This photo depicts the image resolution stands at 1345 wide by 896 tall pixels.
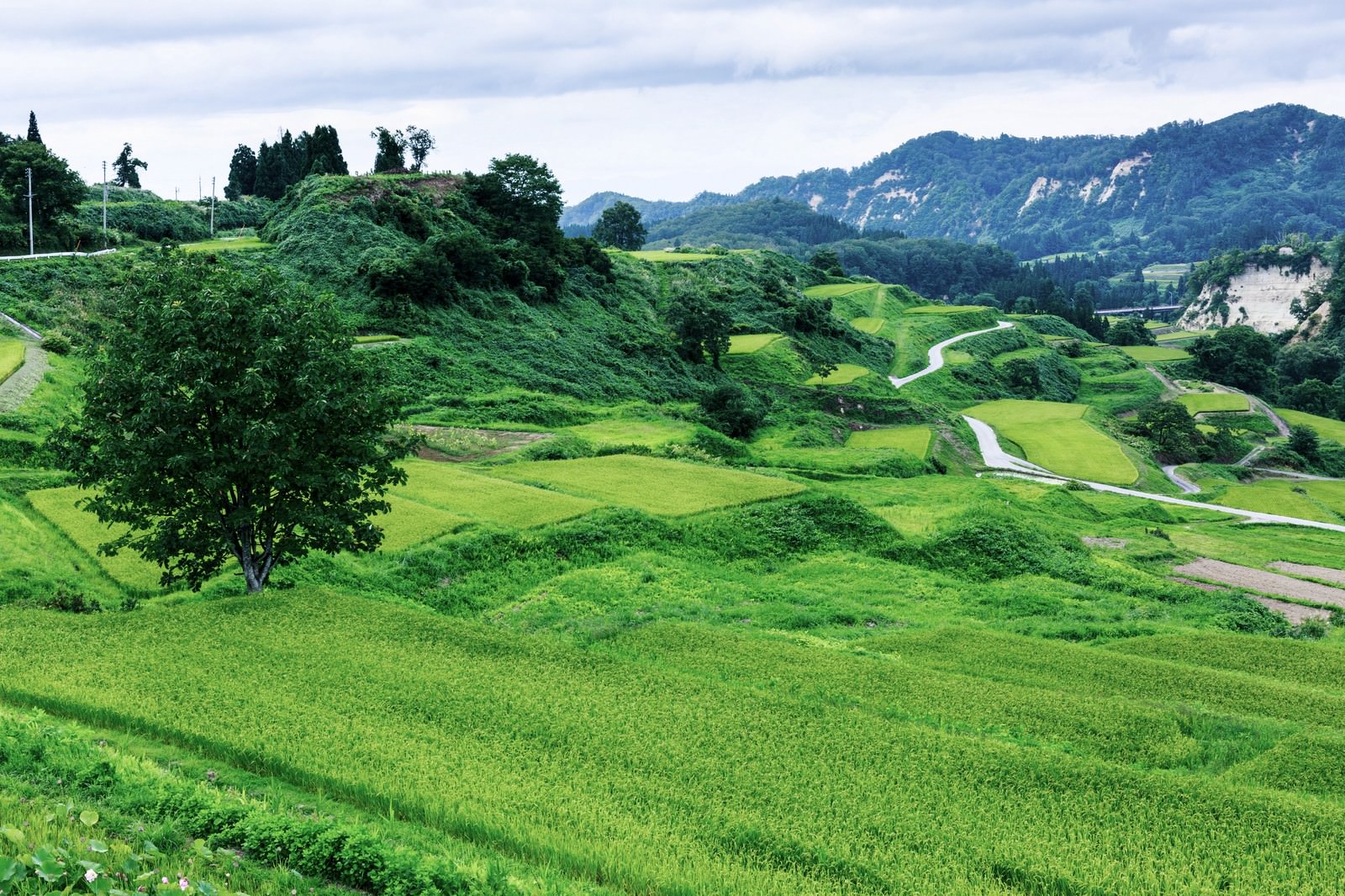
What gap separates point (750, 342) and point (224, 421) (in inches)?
2953

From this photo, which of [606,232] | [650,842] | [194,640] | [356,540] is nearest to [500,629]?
[356,540]

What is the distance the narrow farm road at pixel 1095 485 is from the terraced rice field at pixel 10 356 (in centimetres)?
6064

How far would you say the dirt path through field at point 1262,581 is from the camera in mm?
38500

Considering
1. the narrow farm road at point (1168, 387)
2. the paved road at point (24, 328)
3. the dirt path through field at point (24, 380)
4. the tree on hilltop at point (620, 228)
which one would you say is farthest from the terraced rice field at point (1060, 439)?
the paved road at point (24, 328)

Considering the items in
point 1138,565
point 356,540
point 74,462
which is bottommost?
point 1138,565

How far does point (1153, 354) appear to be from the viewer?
155 metres

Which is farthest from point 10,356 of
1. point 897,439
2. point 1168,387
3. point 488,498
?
point 1168,387

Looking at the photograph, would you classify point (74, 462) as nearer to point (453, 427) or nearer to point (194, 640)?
point (194, 640)

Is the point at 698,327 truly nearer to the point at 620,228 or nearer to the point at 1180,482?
the point at 1180,482

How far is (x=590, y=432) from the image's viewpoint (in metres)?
58.9

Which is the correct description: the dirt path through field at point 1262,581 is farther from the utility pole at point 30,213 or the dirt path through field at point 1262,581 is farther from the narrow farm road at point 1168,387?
the narrow farm road at point 1168,387

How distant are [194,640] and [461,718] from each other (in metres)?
7.74

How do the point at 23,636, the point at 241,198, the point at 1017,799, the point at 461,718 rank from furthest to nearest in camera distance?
the point at 241,198
the point at 23,636
the point at 461,718
the point at 1017,799

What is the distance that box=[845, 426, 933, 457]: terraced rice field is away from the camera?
2879 inches
